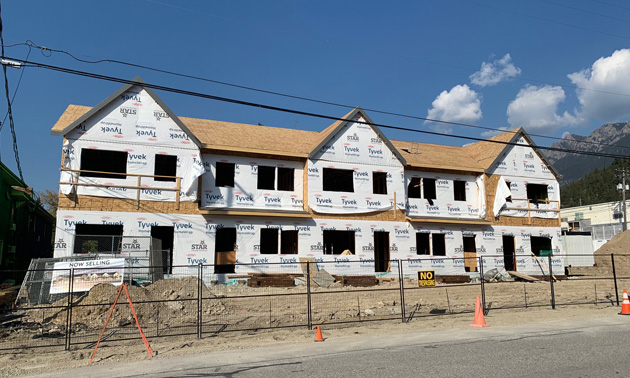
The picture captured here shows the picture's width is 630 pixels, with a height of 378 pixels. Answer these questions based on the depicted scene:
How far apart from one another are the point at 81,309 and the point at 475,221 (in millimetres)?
21401

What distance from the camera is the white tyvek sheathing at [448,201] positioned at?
26.5m

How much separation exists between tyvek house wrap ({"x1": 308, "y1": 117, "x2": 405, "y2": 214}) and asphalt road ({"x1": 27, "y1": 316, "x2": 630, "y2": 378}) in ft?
43.2

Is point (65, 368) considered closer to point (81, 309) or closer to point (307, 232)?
point (81, 309)

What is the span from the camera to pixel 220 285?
20.0 m

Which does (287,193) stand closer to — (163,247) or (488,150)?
(163,247)

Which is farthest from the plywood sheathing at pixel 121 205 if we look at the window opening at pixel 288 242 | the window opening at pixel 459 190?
the window opening at pixel 459 190

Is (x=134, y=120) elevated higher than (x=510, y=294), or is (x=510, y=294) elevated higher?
(x=134, y=120)

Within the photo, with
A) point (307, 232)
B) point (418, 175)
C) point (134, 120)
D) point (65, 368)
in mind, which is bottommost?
point (65, 368)

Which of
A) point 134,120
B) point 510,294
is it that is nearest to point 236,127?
point 134,120

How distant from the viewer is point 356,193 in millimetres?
24547

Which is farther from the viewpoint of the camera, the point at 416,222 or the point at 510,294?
the point at 416,222

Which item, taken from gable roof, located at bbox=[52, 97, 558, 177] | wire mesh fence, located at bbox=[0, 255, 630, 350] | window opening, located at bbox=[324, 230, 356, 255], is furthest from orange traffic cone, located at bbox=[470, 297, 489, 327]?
window opening, located at bbox=[324, 230, 356, 255]

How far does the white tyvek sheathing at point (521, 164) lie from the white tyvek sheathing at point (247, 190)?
13.0 metres

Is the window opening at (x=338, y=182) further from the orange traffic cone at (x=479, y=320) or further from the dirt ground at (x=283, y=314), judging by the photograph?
the orange traffic cone at (x=479, y=320)
